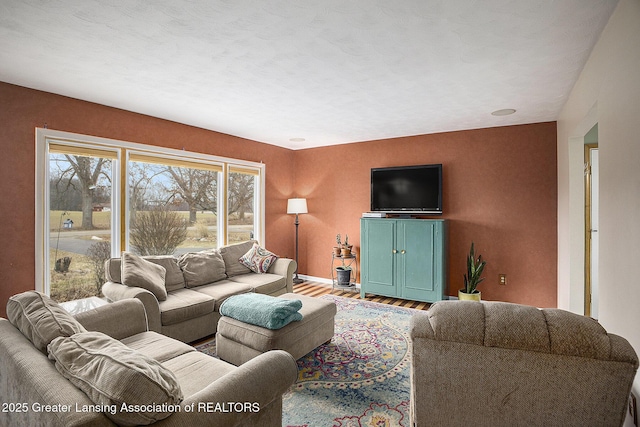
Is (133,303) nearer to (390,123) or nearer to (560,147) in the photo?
(390,123)

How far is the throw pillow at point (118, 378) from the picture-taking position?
1012 mm

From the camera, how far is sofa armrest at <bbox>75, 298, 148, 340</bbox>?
2.08 m

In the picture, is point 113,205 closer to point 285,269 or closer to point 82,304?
point 82,304

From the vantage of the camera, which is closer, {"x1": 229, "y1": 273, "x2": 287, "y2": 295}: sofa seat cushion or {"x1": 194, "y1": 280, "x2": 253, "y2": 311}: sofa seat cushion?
{"x1": 194, "y1": 280, "x2": 253, "y2": 311}: sofa seat cushion

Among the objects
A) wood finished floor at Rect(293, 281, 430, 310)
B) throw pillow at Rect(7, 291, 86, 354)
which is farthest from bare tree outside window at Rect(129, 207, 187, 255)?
throw pillow at Rect(7, 291, 86, 354)

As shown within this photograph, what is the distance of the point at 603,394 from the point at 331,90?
2.74m

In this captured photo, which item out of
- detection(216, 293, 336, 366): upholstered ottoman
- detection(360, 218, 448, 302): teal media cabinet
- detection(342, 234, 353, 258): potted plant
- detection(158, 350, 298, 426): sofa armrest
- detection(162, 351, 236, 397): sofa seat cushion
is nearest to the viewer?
detection(158, 350, 298, 426): sofa armrest

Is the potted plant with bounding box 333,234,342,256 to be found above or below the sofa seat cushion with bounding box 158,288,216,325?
above

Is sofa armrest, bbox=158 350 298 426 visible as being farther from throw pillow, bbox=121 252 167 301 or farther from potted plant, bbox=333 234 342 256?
potted plant, bbox=333 234 342 256

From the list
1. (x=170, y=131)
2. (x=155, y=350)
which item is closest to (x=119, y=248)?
(x=170, y=131)

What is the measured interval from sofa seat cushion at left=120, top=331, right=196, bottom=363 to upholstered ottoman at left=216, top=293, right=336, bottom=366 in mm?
515

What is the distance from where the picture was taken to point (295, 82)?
2.77 metres

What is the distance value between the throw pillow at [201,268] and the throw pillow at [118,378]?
2.41 meters

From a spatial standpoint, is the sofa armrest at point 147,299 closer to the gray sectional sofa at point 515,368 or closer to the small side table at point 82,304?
the small side table at point 82,304
